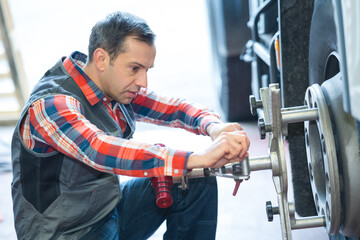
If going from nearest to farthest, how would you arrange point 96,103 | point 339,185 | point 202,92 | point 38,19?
point 339,185
point 96,103
point 202,92
point 38,19

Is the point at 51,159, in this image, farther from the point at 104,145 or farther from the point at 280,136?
the point at 280,136

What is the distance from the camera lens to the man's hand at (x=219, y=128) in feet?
5.04

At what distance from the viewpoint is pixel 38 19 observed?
890 centimetres

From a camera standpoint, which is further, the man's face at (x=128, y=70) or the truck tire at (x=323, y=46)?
the man's face at (x=128, y=70)

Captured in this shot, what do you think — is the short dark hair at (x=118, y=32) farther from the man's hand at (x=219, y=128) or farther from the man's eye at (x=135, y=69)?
the man's hand at (x=219, y=128)

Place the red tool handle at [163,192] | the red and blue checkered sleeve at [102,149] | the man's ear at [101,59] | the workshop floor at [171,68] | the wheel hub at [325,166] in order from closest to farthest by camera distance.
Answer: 1. the wheel hub at [325,166]
2. the red and blue checkered sleeve at [102,149]
3. the red tool handle at [163,192]
4. the man's ear at [101,59]
5. the workshop floor at [171,68]

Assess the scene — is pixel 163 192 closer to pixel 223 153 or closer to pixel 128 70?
pixel 223 153

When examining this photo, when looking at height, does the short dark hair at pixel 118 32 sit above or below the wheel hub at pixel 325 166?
above

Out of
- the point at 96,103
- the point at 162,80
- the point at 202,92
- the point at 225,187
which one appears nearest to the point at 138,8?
the point at 162,80

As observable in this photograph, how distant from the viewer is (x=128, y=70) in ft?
5.10

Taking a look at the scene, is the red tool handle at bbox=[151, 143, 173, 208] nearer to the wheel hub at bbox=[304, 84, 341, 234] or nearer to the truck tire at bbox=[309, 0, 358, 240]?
the wheel hub at bbox=[304, 84, 341, 234]

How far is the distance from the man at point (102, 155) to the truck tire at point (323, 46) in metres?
0.31

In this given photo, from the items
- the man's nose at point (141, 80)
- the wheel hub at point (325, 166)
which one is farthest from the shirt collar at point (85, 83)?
the wheel hub at point (325, 166)

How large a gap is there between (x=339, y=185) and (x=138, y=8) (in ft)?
24.0
